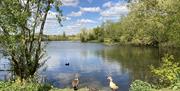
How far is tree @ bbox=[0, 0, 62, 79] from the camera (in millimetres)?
24391

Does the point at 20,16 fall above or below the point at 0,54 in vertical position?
above

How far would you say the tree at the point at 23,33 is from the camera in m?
24.4

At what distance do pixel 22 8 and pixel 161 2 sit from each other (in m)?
45.7

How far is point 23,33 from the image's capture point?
1022 inches

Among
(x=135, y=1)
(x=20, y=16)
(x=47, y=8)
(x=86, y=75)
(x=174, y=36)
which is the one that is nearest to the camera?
(x=20, y=16)

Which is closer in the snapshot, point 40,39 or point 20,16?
point 20,16

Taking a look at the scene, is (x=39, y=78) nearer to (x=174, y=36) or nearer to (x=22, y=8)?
(x=22, y=8)

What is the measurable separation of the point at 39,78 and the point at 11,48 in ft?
→ 12.8

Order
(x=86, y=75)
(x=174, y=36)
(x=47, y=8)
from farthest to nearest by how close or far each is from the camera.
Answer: (x=86, y=75) < (x=174, y=36) < (x=47, y=8)

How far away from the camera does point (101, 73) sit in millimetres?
46812

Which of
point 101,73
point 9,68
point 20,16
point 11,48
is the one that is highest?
point 20,16

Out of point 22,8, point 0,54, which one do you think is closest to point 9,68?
point 0,54

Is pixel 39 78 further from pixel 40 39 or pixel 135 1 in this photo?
pixel 135 1

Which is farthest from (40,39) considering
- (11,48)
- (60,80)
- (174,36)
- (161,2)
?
(161,2)
